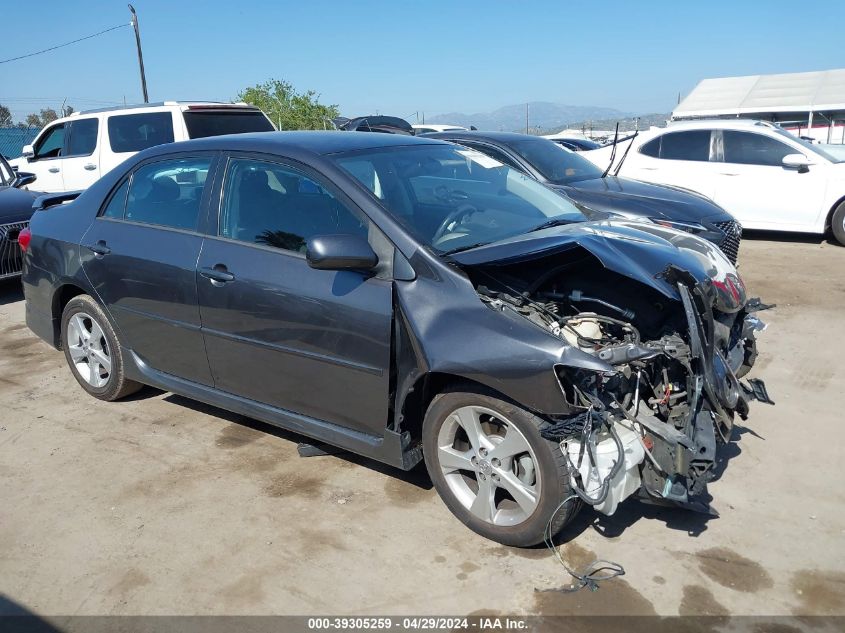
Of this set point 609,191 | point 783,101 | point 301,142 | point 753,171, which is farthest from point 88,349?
point 783,101

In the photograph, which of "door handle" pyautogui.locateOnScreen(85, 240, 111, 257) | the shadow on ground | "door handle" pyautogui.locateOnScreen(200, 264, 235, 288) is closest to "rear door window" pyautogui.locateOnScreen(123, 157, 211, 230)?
"door handle" pyautogui.locateOnScreen(85, 240, 111, 257)

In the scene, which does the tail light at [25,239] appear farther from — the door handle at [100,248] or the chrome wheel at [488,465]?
the chrome wheel at [488,465]

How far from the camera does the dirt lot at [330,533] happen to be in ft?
9.95

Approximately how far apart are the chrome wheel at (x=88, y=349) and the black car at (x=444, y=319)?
552 mm

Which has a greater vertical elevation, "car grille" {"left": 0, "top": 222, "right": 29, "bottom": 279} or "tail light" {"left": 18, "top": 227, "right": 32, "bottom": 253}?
"tail light" {"left": 18, "top": 227, "right": 32, "bottom": 253}

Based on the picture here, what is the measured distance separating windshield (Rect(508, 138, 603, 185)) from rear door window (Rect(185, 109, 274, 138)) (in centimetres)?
392

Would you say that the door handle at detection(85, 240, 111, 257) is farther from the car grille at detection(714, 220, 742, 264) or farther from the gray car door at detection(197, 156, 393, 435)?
the car grille at detection(714, 220, 742, 264)

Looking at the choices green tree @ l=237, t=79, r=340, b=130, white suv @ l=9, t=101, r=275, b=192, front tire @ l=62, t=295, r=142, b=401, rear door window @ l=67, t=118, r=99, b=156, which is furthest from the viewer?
green tree @ l=237, t=79, r=340, b=130

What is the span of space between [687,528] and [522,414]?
3.51ft

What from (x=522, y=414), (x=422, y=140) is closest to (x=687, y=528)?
(x=522, y=414)

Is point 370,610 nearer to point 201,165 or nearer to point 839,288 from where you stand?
point 201,165

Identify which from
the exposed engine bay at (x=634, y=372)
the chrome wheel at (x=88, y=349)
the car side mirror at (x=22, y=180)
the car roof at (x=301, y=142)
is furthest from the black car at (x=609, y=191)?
the car side mirror at (x=22, y=180)

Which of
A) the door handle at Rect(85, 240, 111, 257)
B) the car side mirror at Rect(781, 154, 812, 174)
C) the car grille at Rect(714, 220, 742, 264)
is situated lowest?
the car grille at Rect(714, 220, 742, 264)

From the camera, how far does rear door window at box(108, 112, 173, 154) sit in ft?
33.1
